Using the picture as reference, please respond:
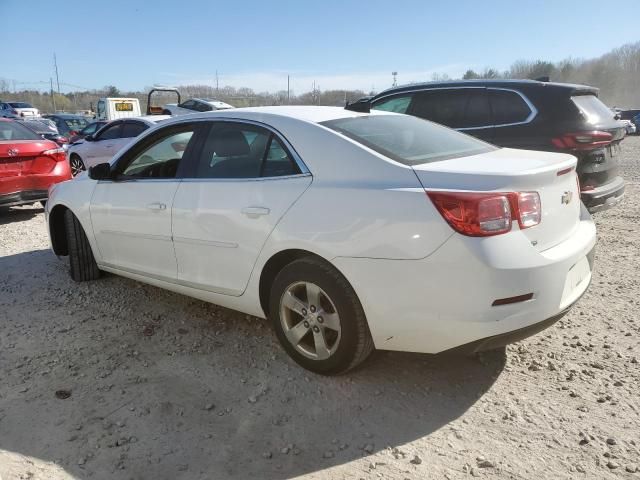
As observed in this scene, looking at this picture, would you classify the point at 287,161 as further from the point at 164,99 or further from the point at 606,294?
the point at 164,99

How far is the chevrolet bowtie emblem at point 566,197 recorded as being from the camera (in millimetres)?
2763

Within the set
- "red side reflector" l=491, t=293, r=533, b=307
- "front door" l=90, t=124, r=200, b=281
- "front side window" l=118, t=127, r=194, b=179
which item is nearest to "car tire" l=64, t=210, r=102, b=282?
"front door" l=90, t=124, r=200, b=281

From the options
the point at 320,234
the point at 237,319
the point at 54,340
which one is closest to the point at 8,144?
the point at 54,340

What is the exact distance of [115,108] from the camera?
22.6 m

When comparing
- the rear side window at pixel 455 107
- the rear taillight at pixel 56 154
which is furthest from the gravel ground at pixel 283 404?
the rear taillight at pixel 56 154

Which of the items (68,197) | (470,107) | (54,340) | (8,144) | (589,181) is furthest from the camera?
(8,144)

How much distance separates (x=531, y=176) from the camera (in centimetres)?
250

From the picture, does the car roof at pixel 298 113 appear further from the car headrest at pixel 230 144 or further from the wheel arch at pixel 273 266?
the wheel arch at pixel 273 266

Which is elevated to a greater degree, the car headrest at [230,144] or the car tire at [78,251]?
the car headrest at [230,144]

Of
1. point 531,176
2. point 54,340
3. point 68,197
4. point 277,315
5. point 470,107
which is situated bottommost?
point 54,340

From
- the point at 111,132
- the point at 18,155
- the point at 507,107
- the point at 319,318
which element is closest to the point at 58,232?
the point at 18,155

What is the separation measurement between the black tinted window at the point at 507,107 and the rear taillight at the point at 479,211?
141 inches

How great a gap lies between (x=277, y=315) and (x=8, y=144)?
227 inches

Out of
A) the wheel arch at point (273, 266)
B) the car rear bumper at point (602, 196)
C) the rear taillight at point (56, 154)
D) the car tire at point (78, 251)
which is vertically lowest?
the car tire at point (78, 251)
